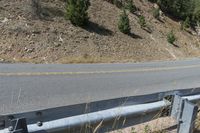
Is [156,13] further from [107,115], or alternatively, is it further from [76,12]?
[107,115]

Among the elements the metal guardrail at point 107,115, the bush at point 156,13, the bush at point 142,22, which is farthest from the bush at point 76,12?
the metal guardrail at point 107,115

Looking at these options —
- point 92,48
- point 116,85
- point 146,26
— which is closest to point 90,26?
point 92,48

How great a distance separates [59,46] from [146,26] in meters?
13.4

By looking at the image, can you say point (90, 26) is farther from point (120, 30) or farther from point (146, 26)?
point (146, 26)

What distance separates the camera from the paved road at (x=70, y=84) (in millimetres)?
7805

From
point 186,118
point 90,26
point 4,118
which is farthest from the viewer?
point 90,26

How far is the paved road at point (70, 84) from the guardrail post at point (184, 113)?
375 cm

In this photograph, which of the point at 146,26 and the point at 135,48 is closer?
the point at 135,48

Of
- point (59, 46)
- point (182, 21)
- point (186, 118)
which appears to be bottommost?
point (182, 21)

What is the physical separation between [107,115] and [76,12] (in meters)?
18.1

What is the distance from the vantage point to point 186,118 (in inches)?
167

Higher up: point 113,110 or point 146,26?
point 113,110

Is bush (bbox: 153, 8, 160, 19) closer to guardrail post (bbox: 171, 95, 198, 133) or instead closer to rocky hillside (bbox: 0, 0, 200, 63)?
rocky hillside (bbox: 0, 0, 200, 63)

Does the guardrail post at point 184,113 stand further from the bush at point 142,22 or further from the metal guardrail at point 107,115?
the bush at point 142,22
